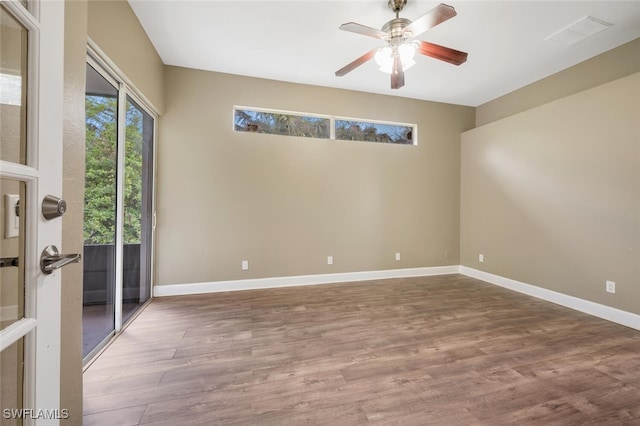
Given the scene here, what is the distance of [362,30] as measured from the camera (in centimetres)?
206

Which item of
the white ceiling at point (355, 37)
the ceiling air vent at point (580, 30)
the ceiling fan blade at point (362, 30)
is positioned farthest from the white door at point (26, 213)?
the ceiling air vent at point (580, 30)

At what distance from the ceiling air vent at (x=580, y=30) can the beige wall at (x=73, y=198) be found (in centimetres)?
396

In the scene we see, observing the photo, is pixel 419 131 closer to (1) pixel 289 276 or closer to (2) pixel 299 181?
(2) pixel 299 181

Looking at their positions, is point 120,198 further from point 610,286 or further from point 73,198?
point 610,286

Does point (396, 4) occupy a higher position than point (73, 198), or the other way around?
point (396, 4)

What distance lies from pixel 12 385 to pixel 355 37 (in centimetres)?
336

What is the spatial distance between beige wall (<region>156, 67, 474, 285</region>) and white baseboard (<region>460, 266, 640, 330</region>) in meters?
0.71

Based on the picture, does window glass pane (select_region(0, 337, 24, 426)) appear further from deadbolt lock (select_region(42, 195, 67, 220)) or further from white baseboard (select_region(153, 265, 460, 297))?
white baseboard (select_region(153, 265, 460, 297))

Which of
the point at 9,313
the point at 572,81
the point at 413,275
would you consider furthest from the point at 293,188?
the point at 572,81

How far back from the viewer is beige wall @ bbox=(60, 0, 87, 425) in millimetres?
1037

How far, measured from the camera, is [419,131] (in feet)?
14.7

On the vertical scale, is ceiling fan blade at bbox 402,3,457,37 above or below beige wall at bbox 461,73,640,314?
above

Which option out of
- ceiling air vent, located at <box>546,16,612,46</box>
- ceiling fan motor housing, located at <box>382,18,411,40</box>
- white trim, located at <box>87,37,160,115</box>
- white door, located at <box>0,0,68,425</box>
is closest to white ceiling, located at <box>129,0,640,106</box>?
ceiling air vent, located at <box>546,16,612,46</box>

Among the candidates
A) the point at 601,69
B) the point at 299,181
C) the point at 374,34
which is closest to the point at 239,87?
the point at 299,181
